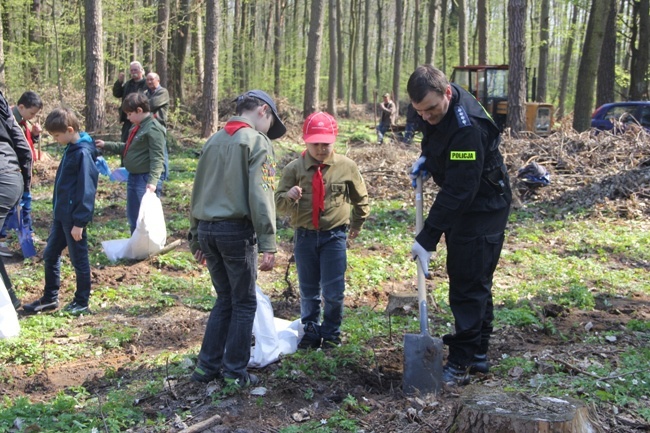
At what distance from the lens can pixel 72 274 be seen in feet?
23.5

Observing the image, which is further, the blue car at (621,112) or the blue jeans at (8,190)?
the blue car at (621,112)

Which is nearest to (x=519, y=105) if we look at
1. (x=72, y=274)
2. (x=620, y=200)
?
(x=620, y=200)

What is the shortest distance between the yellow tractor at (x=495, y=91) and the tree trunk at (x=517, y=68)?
5.51 meters

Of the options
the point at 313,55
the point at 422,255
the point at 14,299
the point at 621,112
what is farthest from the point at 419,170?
the point at 313,55

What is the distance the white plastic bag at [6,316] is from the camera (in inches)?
204

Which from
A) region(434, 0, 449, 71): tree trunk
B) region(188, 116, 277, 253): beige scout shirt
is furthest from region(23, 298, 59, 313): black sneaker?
region(434, 0, 449, 71): tree trunk

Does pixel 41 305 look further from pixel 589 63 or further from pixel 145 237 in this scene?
pixel 589 63

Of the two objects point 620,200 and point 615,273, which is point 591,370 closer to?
point 615,273

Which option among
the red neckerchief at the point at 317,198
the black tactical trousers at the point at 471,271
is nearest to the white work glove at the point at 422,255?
the black tactical trousers at the point at 471,271

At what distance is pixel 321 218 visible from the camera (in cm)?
485

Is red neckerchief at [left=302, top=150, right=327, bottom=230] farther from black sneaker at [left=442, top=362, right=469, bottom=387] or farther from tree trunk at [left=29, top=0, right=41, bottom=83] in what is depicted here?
tree trunk at [left=29, top=0, right=41, bottom=83]

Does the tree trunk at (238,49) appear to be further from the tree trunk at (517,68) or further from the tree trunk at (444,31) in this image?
the tree trunk at (517,68)

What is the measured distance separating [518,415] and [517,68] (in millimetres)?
14123

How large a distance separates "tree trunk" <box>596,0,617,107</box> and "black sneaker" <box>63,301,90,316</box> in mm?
18907
